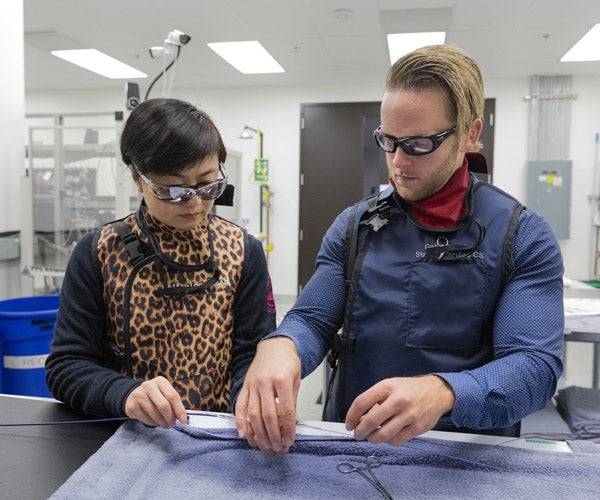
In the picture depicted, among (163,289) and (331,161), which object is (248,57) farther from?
(163,289)

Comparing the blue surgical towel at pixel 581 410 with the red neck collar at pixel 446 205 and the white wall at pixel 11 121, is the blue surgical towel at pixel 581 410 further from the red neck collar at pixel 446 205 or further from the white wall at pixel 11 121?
the white wall at pixel 11 121

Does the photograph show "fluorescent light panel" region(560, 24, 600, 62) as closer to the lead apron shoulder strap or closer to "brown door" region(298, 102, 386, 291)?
"brown door" region(298, 102, 386, 291)

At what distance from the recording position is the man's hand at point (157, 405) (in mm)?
797

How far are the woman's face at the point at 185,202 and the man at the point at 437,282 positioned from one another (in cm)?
26

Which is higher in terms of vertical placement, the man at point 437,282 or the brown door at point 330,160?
the brown door at point 330,160

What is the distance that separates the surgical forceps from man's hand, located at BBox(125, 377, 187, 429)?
0.25 metres

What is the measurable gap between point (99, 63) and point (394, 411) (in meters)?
5.56

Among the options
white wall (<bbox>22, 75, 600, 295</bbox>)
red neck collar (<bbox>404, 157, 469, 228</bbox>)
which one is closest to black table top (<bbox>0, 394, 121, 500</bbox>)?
red neck collar (<bbox>404, 157, 469, 228</bbox>)

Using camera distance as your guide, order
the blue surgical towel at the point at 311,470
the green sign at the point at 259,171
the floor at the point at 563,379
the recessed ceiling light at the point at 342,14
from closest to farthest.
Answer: the blue surgical towel at the point at 311,470
the floor at the point at 563,379
the recessed ceiling light at the point at 342,14
the green sign at the point at 259,171

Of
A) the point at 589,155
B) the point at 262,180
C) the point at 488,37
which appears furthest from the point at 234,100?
the point at 589,155

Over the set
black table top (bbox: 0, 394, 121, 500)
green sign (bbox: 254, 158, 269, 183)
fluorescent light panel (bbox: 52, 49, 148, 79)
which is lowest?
black table top (bbox: 0, 394, 121, 500)

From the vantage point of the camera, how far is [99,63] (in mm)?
5398

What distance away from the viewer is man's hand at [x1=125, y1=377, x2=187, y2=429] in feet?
2.62

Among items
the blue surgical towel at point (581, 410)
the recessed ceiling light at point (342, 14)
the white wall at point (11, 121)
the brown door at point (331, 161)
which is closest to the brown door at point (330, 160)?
the brown door at point (331, 161)
